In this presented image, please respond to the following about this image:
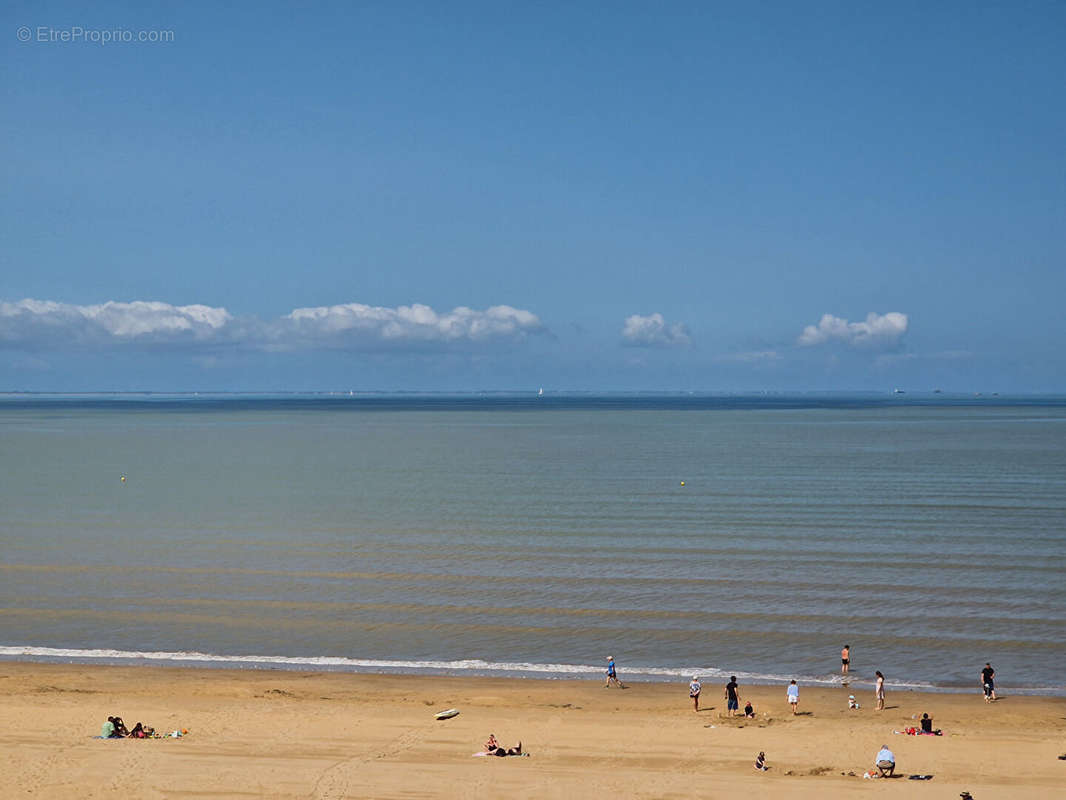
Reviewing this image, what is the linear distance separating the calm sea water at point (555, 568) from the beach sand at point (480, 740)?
2274mm

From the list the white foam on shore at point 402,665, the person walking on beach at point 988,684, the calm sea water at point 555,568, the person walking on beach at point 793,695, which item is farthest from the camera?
the calm sea water at point 555,568

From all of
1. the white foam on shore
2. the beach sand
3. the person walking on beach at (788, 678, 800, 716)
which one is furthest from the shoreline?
the person walking on beach at (788, 678, 800, 716)

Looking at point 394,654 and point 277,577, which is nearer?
point 394,654

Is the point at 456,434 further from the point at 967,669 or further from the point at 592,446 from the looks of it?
the point at 967,669

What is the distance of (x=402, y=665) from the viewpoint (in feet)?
109

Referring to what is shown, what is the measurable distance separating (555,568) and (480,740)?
20982 mm

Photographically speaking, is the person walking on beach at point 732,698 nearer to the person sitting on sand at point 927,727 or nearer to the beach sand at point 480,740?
the beach sand at point 480,740

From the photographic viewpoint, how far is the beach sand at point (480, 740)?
918 inches

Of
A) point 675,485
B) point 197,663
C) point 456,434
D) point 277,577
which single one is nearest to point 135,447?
point 456,434

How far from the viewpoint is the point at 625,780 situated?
2386cm

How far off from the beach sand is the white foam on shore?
82 cm

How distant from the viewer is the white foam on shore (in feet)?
104

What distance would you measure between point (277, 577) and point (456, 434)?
115 meters

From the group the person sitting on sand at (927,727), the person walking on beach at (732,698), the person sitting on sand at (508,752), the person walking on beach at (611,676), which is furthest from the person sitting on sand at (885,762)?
the person walking on beach at (611,676)
